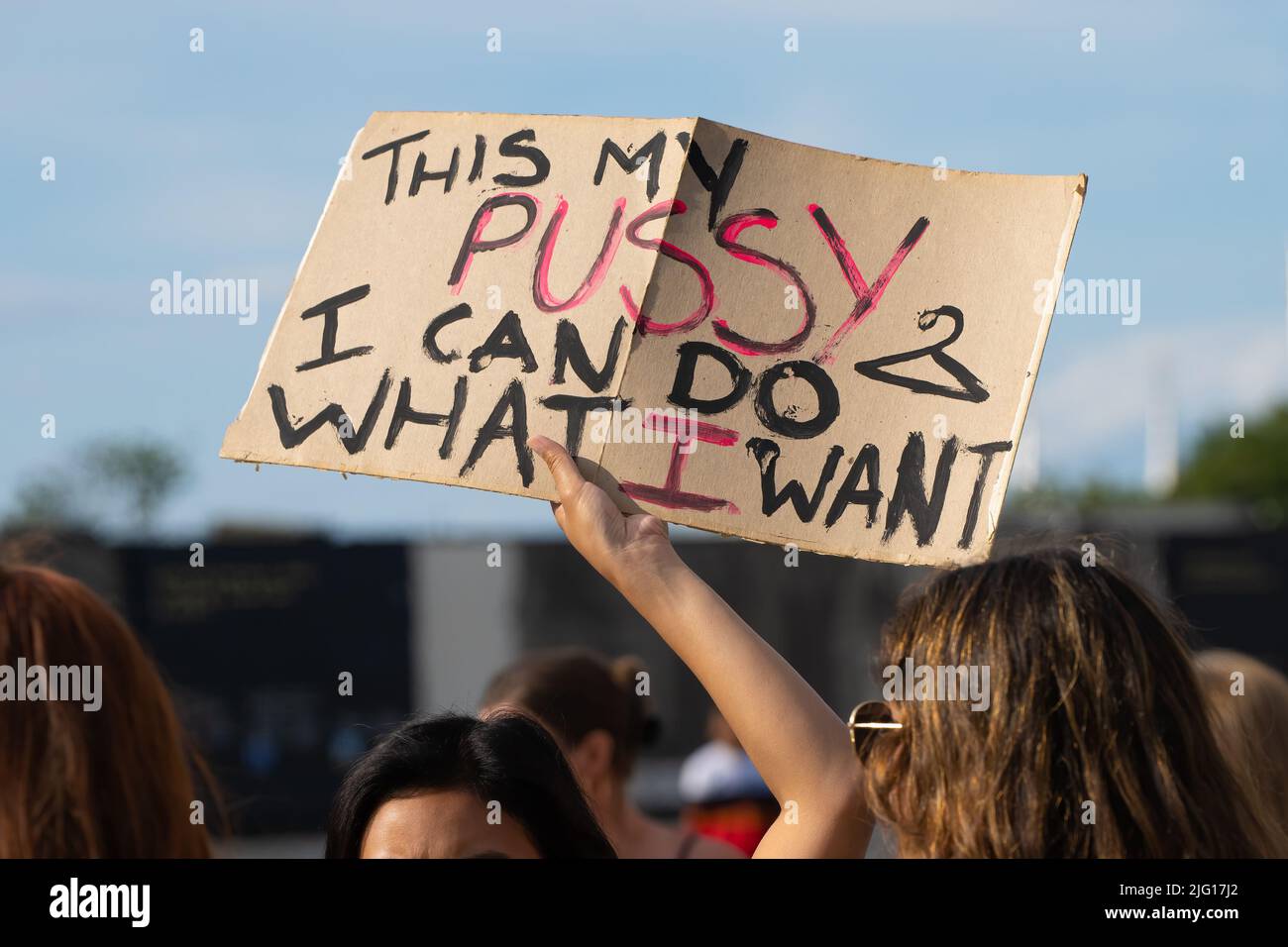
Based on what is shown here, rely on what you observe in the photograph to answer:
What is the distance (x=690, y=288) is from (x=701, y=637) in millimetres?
596

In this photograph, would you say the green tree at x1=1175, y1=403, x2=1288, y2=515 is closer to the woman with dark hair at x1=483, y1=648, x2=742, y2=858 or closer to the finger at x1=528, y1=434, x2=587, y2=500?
the woman with dark hair at x1=483, y1=648, x2=742, y2=858

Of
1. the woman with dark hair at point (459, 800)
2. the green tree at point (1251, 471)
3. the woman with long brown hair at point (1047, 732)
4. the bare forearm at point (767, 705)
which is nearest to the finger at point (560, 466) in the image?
the bare forearm at point (767, 705)

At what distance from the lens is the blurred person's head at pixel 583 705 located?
3822mm

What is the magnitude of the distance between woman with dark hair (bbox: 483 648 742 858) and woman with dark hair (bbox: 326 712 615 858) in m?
1.57

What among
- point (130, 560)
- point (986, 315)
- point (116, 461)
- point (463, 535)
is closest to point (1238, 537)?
point (463, 535)

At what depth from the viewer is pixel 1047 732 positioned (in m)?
1.68

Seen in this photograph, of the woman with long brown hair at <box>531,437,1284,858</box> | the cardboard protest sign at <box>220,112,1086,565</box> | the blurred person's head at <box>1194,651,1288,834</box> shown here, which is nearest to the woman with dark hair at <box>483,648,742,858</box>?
the blurred person's head at <box>1194,651,1288,834</box>

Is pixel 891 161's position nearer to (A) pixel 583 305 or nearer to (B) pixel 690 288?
(B) pixel 690 288

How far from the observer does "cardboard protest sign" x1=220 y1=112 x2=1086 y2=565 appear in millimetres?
2182

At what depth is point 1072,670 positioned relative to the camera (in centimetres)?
169

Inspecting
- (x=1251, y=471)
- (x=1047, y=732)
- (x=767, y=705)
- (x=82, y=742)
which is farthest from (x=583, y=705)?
(x=1251, y=471)

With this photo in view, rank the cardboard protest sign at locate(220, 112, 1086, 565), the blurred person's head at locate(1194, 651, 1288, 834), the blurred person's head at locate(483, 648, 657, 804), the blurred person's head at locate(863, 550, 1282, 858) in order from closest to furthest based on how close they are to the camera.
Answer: the blurred person's head at locate(863, 550, 1282, 858)
the cardboard protest sign at locate(220, 112, 1086, 565)
the blurred person's head at locate(1194, 651, 1288, 834)
the blurred person's head at locate(483, 648, 657, 804)

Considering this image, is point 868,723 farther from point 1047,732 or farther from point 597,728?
point 597,728

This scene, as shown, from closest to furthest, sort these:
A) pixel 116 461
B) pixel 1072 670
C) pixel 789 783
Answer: pixel 1072 670 → pixel 789 783 → pixel 116 461
